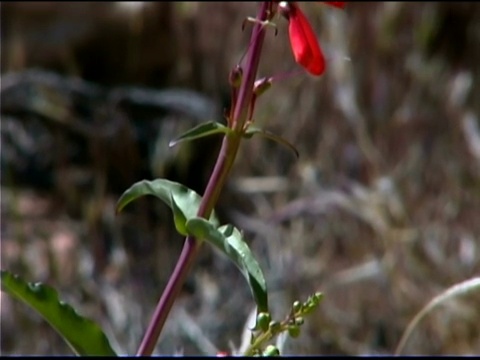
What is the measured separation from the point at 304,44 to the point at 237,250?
0.62ft

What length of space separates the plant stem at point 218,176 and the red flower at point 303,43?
0.03m

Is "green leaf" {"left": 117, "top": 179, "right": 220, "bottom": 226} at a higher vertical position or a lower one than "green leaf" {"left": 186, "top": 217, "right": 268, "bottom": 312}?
higher

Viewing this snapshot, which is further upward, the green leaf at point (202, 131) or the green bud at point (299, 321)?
the green leaf at point (202, 131)

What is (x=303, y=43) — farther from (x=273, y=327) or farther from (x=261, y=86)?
(x=273, y=327)

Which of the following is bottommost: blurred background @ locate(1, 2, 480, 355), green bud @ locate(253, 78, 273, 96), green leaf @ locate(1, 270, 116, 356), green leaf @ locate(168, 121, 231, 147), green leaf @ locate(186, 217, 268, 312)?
blurred background @ locate(1, 2, 480, 355)

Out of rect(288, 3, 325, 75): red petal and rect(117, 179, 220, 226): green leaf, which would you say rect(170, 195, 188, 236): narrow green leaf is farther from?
rect(288, 3, 325, 75): red petal

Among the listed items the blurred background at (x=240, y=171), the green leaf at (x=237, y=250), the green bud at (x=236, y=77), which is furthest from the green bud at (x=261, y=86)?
the blurred background at (x=240, y=171)

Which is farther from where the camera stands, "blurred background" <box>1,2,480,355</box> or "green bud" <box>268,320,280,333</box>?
"blurred background" <box>1,2,480,355</box>

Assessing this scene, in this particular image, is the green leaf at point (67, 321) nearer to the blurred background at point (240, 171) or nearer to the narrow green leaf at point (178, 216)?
the narrow green leaf at point (178, 216)

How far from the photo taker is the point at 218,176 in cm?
87

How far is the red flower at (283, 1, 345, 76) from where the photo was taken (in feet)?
2.96

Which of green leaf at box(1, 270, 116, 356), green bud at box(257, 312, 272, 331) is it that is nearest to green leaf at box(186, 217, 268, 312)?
green bud at box(257, 312, 272, 331)

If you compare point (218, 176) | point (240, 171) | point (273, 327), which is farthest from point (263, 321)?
point (240, 171)

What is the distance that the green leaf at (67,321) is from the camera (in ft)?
2.87
